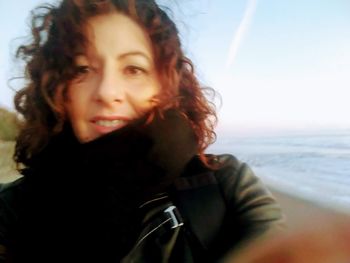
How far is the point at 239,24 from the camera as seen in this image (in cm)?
98

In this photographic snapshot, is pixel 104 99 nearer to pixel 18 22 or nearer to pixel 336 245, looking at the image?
pixel 18 22

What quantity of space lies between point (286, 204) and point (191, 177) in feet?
0.80

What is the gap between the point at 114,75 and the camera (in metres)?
0.92

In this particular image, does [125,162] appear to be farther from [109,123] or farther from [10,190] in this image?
[10,190]

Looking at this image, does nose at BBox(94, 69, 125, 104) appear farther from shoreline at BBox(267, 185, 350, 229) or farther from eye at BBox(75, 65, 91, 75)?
shoreline at BBox(267, 185, 350, 229)

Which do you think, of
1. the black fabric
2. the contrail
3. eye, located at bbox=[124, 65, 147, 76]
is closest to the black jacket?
the black fabric

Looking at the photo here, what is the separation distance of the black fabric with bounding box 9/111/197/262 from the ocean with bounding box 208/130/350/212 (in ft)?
0.52

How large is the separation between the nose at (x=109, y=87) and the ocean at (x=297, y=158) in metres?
0.29

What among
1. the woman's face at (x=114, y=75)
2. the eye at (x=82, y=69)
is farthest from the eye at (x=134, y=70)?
the eye at (x=82, y=69)

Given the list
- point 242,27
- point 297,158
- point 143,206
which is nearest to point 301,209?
point 297,158

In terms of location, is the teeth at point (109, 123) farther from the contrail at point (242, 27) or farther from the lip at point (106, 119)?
the contrail at point (242, 27)

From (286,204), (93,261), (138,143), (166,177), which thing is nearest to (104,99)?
(138,143)

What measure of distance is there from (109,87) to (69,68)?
137 mm

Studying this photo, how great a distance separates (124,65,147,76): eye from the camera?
3.03 ft
